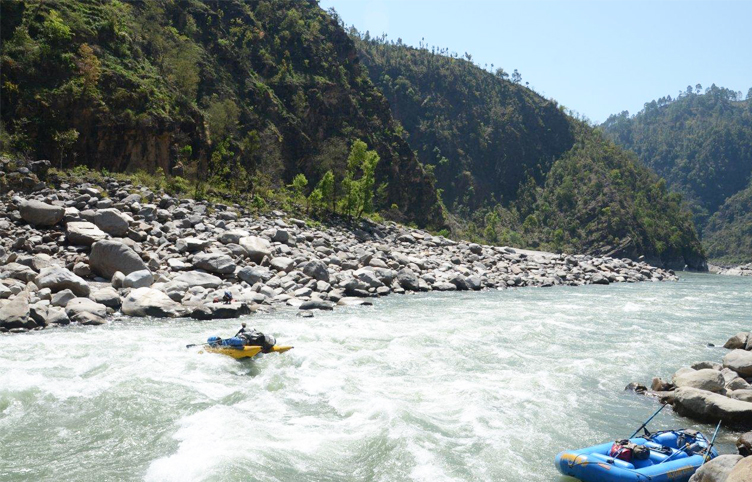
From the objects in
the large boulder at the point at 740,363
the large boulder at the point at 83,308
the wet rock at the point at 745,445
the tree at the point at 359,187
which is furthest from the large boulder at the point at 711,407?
the tree at the point at 359,187

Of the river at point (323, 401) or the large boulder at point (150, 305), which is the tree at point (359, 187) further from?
the large boulder at point (150, 305)

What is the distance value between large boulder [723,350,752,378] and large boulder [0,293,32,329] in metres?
13.8

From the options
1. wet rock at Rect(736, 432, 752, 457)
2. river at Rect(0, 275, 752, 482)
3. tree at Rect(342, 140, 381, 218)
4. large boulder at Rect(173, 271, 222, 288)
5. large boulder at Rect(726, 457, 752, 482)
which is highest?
tree at Rect(342, 140, 381, 218)

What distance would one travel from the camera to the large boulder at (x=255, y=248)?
60.7 feet

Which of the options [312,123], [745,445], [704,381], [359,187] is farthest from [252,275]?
[312,123]

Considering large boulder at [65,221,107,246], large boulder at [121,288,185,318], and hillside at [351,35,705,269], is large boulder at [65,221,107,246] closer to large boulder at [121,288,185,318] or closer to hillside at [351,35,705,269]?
large boulder at [121,288,185,318]

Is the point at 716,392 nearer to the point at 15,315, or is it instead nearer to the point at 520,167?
the point at 15,315

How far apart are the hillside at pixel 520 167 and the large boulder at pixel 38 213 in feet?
194

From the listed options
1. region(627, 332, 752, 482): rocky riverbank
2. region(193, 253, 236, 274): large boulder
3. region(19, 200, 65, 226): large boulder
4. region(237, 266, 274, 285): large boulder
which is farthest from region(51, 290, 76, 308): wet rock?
region(627, 332, 752, 482): rocky riverbank

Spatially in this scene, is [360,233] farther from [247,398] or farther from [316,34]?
[316,34]

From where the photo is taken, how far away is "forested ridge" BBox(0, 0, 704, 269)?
2536 cm

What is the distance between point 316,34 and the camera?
186ft

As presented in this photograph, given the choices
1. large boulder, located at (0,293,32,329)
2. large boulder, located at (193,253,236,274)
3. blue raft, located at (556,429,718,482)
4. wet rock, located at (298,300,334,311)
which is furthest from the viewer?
large boulder, located at (193,253,236,274)

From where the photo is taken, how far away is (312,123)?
4844 cm
